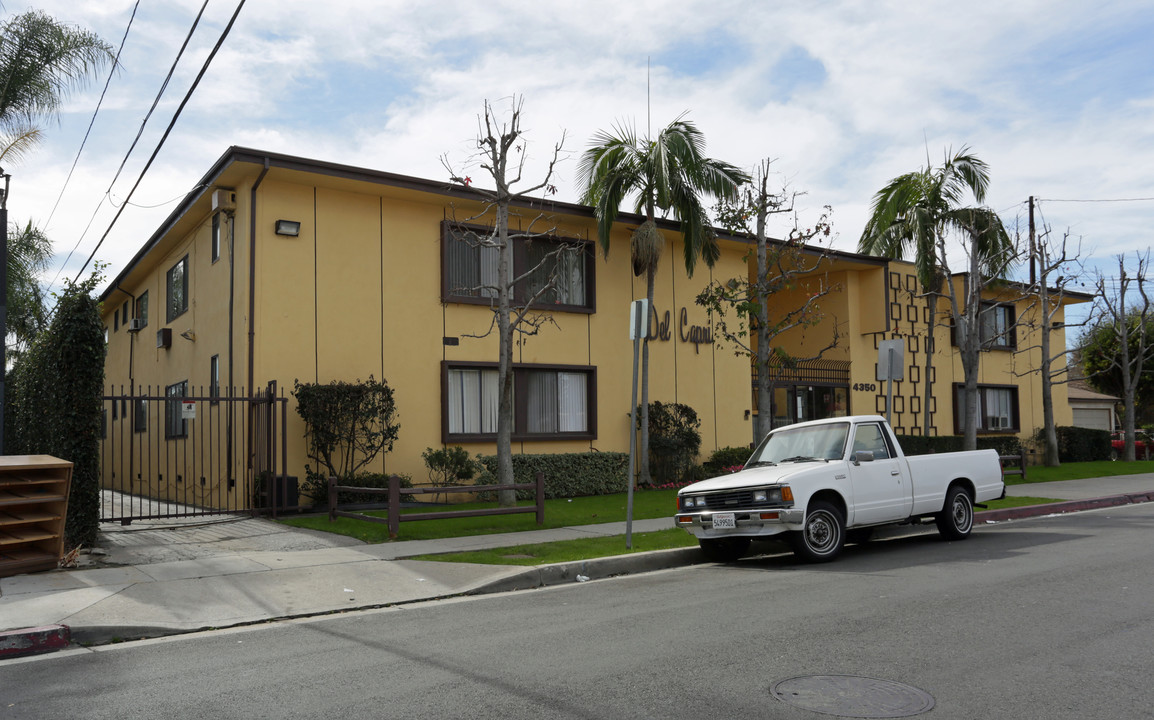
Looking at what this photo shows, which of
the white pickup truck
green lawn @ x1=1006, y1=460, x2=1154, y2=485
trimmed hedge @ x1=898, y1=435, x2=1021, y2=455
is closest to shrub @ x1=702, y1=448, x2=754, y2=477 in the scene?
trimmed hedge @ x1=898, y1=435, x2=1021, y2=455

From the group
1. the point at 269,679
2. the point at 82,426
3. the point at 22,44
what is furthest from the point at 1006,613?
the point at 22,44

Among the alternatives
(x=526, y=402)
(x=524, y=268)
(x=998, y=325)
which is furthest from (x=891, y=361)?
(x=998, y=325)

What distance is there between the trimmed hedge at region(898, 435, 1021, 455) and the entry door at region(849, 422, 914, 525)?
1409cm

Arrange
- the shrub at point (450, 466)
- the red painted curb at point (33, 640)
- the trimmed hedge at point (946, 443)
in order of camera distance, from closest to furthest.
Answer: the red painted curb at point (33, 640) → the shrub at point (450, 466) → the trimmed hedge at point (946, 443)

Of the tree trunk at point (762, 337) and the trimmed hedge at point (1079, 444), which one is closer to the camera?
the tree trunk at point (762, 337)

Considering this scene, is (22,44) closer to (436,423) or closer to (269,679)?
(436,423)

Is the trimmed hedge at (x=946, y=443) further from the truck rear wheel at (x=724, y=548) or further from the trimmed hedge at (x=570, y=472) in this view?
the truck rear wheel at (x=724, y=548)

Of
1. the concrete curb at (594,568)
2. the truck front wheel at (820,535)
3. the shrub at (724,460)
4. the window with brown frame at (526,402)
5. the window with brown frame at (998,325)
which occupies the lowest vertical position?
the concrete curb at (594,568)

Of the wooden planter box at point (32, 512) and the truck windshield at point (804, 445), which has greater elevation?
the truck windshield at point (804, 445)

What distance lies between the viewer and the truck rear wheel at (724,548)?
11297 mm

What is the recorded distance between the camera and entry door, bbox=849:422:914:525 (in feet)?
35.9

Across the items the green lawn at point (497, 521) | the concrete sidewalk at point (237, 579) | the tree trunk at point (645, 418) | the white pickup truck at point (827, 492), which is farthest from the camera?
the tree trunk at point (645, 418)

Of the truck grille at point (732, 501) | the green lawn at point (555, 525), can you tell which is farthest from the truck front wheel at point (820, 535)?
the green lawn at point (555, 525)

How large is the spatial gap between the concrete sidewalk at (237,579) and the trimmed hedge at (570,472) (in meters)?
4.68
